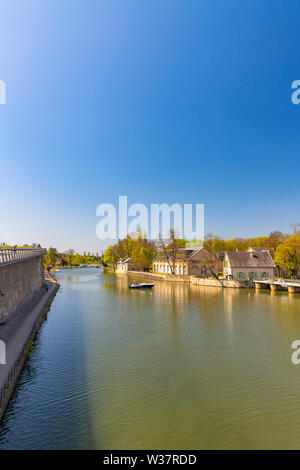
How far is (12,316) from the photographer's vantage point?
3048 cm

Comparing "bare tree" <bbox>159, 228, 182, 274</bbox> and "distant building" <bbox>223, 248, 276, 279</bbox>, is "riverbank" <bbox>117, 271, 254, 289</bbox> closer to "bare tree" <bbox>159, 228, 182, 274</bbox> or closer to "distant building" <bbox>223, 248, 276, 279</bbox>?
"distant building" <bbox>223, 248, 276, 279</bbox>

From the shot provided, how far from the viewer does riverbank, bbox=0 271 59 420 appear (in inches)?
587

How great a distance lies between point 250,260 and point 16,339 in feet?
185

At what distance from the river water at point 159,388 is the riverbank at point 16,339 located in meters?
0.74

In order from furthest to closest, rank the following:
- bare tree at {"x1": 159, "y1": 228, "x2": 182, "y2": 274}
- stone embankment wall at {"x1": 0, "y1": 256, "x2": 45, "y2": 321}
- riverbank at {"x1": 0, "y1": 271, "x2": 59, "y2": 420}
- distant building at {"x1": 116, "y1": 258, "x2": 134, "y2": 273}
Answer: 1. distant building at {"x1": 116, "y1": 258, "x2": 134, "y2": 273}
2. bare tree at {"x1": 159, "y1": 228, "x2": 182, "y2": 274}
3. stone embankment wall at {"x1": 0, "y1": 256, "x2": 45, "y2": 321}
4. riverbank at {"x1": 0, "y1": 271, "x2": 59, "y2": 420}

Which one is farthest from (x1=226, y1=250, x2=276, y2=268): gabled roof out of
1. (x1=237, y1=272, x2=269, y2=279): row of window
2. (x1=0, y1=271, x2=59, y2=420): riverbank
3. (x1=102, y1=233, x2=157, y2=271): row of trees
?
(x1=102, y1=233, x2=157, y2=271): row of trees

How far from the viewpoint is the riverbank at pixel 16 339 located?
1490 cm

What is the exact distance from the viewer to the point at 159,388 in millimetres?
16516

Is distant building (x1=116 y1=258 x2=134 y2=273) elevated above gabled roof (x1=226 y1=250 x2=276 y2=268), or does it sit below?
below

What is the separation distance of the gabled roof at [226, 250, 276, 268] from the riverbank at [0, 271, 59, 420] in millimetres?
44263

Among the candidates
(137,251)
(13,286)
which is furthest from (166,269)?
(13,286)

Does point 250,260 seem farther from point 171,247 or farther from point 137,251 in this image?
point 137,251

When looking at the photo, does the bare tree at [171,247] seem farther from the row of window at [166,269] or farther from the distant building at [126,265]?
the distant building at [126,265]
